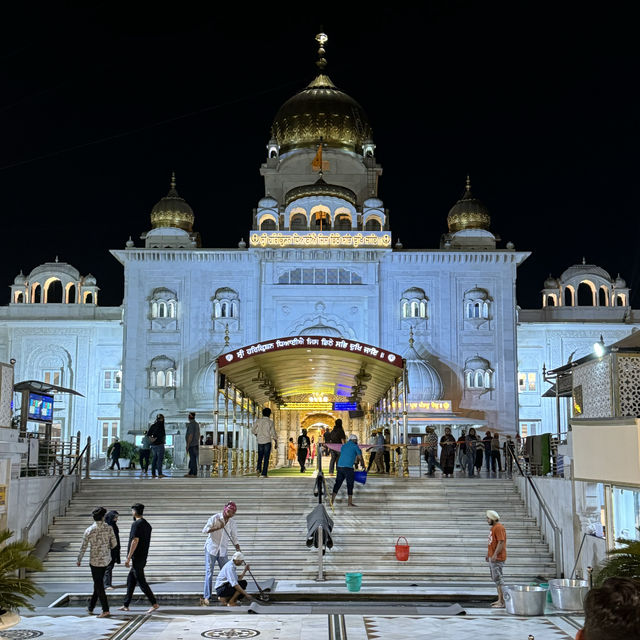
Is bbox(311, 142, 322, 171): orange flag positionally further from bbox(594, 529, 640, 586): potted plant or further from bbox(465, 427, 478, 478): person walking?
bbox(594, 529, 640, 586): potted plant

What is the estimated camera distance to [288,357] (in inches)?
881

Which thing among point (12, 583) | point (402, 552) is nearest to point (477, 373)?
point (402, 552)

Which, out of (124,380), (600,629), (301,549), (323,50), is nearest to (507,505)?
(301,549)

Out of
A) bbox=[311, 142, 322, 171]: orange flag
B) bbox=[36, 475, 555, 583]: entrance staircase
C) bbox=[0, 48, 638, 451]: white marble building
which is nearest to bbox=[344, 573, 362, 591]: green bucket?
bbox=[36, 475, 555, 583]: entrance staircase

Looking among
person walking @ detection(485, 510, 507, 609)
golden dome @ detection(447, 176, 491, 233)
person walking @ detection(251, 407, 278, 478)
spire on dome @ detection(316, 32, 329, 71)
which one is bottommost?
person walking @ detection(485, 510, 507, 609)

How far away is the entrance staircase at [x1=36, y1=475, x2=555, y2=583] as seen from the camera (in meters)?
14.1

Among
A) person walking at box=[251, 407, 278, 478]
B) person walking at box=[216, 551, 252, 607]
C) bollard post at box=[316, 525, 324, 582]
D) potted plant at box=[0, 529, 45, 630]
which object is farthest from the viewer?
person walking at box=[251, 407, 278, 478]

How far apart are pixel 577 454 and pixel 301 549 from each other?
4.89m

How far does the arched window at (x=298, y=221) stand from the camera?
127 feet

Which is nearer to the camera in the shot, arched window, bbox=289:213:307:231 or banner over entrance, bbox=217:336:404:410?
banner over entrance, bbox=217:336:404:410

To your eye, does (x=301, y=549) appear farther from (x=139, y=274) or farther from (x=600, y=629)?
(x=139, y=274)

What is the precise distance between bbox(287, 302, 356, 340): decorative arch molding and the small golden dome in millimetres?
8711

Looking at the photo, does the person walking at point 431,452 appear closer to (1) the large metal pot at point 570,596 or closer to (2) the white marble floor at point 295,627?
(1) the large metal pot at point 570,596

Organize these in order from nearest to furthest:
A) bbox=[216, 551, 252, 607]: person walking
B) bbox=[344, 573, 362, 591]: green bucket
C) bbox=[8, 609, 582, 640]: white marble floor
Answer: bbox=[8, 609, 582, 640]: white marble floor < bbox=[216, 551, 252, 607]: person walking < bbox=[344, 573, 362, 591]: green bucket
